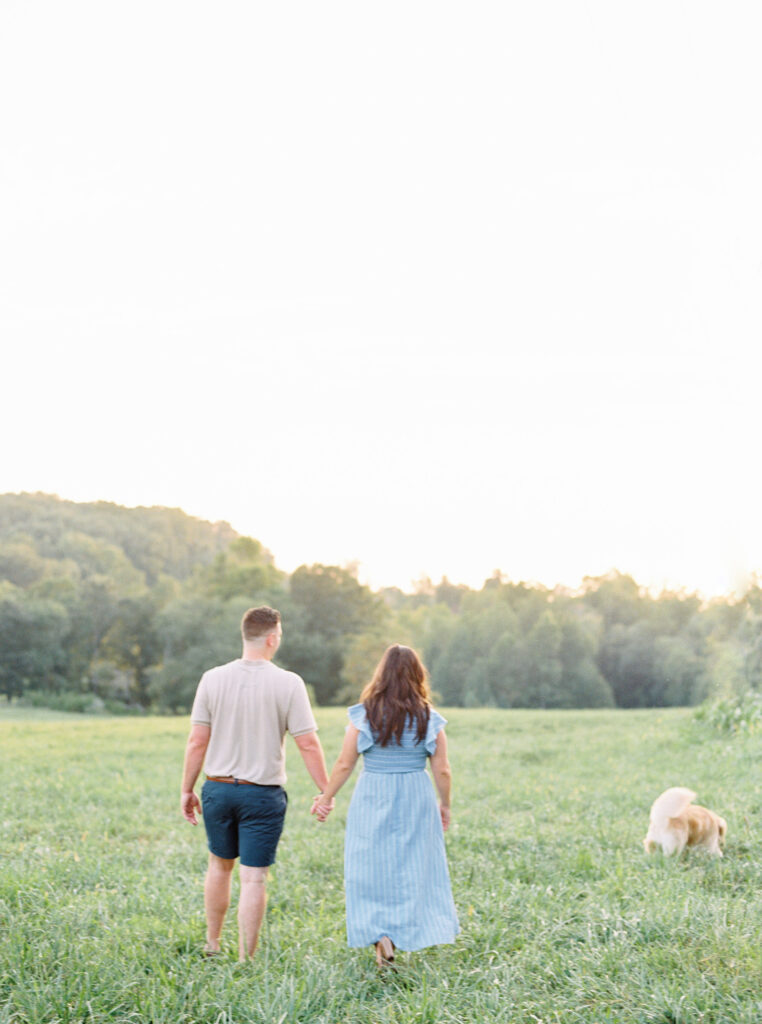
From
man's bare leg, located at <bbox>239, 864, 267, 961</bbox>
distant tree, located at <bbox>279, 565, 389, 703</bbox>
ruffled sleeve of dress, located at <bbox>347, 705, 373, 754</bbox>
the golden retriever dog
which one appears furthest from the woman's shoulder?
distant tree, located at <bbox>279, 565, 389, 703</bbox>

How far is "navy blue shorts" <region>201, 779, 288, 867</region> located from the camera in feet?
15.8

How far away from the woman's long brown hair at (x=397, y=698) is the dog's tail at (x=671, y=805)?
3.16 m

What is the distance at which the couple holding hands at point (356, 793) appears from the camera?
4809 millimetres

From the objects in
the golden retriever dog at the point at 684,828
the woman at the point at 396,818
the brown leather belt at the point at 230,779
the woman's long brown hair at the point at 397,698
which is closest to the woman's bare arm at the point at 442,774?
the woman at the point at 396,818

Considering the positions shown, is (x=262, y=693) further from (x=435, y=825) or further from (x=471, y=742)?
(x=471, y=742)

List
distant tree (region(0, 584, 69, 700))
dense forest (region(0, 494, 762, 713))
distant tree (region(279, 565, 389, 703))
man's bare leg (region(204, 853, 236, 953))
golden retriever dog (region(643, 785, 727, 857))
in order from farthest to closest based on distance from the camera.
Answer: distant tree (region(279, 565, 389, 703)), dense forest (region(0, 494, 762, 713)), distant tree (region(0, 584, 69, 700)), golden retriever dog (region(643, 785, 727, 857)), man's bare leg (region(204, 853, 236, 953))

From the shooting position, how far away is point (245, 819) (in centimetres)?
485

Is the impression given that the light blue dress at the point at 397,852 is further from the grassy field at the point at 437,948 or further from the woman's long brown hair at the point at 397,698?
the grassy field at the point at 437,948

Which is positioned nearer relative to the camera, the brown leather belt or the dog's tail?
the brown leather belt

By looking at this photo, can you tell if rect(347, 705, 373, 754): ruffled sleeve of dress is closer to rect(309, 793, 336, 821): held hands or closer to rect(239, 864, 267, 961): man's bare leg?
rect(309, 793, 336, 821): held hands

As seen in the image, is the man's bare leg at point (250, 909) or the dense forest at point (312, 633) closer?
the man's bare leg at point (250, 909)

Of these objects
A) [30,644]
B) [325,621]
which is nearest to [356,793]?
[30,644]

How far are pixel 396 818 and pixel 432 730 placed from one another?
0.50 meters

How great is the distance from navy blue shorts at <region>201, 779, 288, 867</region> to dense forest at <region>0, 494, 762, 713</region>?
4410 cm
